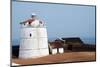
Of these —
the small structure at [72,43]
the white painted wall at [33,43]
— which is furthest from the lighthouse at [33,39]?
the small structure at [72,43]

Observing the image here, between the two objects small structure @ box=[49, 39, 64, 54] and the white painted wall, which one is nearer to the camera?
the white painted wall

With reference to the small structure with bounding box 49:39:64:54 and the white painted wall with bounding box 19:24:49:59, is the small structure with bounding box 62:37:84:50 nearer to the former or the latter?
the small structure with bounding box 49:39:64:54

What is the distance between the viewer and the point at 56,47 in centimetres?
242

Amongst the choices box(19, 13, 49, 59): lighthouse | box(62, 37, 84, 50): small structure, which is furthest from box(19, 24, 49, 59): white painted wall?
box(62, 37, 84, 50): small structure

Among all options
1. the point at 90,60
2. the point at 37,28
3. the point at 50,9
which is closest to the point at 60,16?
the point at 50,9

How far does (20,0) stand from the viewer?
2.27 metres

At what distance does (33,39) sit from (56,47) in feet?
0.94

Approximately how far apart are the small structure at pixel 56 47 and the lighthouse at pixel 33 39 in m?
0.06

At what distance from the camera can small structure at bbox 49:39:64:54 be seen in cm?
239

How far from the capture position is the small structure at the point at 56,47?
7.84 feet

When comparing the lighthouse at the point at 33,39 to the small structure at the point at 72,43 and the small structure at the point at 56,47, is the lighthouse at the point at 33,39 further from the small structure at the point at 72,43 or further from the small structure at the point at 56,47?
the small structure at the point at 72,43

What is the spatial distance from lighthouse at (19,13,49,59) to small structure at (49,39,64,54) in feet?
0.19

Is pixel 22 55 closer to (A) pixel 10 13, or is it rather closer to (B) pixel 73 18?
(A) pixel 10 13

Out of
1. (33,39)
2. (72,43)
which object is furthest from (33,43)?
(72,43)
